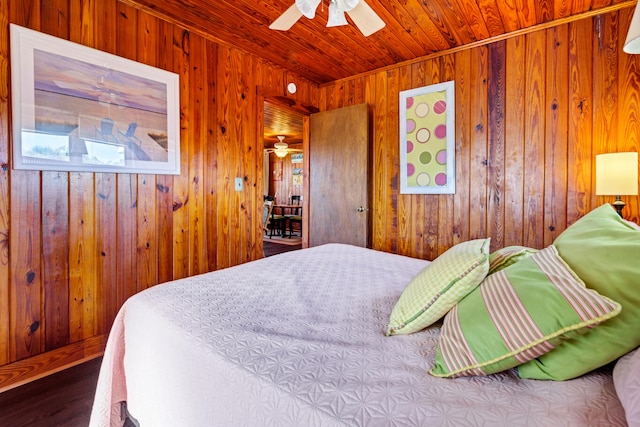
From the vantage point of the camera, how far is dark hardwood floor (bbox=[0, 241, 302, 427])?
152 cm

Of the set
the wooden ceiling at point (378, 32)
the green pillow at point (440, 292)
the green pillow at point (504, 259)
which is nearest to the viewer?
the green pillow at point (440, 292)

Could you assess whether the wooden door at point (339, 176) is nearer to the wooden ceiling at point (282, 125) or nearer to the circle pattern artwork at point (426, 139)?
the circle pattern artwork at point (426, 139)

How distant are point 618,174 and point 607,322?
193 cm

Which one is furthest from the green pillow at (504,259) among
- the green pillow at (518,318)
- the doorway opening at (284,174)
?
the doorway opening at (284,174)

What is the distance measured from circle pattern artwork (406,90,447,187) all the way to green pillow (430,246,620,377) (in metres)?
2.35

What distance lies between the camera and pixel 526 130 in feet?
8.73

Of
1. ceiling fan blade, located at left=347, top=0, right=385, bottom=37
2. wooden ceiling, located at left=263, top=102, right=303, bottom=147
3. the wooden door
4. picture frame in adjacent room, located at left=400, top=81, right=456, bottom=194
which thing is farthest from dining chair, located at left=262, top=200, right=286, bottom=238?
ceiling fan blade, located at left=347, top=0, right=385, bottom=37

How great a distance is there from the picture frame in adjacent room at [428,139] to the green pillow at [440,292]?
7.14ft

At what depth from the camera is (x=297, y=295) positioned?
1.36 meters

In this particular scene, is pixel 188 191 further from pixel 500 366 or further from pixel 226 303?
pixel 500 366

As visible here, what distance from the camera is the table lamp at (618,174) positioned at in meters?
1.98

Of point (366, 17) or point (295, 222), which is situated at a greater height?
point (366, 17)

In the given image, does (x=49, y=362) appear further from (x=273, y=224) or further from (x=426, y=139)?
(x=273, y=224)

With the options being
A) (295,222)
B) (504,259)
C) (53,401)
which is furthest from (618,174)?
(295,222)
